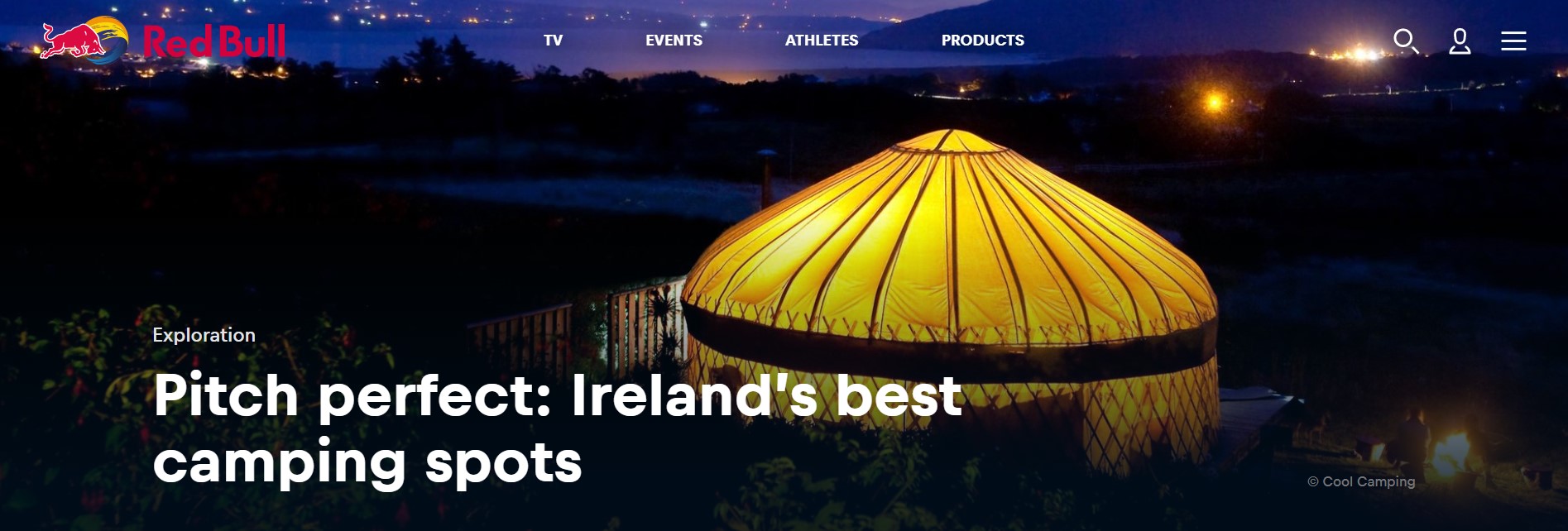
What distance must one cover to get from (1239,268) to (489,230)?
323 inches

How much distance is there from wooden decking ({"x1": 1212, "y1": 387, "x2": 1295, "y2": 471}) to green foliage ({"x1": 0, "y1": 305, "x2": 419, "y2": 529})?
4.46 meters

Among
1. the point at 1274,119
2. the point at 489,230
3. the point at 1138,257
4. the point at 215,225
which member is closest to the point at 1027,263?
the point at 1138,257

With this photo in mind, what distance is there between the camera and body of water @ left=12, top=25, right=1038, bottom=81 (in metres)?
17.0

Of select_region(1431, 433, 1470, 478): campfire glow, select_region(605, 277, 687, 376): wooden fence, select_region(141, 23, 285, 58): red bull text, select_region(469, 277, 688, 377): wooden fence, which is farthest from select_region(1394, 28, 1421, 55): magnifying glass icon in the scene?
select_region(141, 23, 285, 58): red bull text

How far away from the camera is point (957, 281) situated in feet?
19.4

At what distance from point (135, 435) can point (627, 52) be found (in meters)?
15.3

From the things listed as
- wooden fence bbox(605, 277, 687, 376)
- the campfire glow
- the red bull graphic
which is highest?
the red bull graphic

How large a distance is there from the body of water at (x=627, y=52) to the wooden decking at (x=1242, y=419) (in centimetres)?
898

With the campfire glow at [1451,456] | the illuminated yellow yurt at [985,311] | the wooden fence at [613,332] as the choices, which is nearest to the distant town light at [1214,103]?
the wooden fence at [613,332]

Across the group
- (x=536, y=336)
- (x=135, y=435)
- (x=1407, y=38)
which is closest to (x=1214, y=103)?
(x=1407, y=38)

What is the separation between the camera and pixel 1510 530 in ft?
20.7

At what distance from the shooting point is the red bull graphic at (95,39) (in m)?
7.98

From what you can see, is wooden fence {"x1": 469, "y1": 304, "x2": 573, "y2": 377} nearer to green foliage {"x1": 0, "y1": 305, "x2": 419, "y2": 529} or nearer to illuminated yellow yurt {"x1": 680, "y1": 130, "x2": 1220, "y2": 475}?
illuminated yellow yurt {"x1": 680, "y1": 130, "x2": 1220, "y2": 475}

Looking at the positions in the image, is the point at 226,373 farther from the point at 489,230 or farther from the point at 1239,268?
the point at 1239,268
